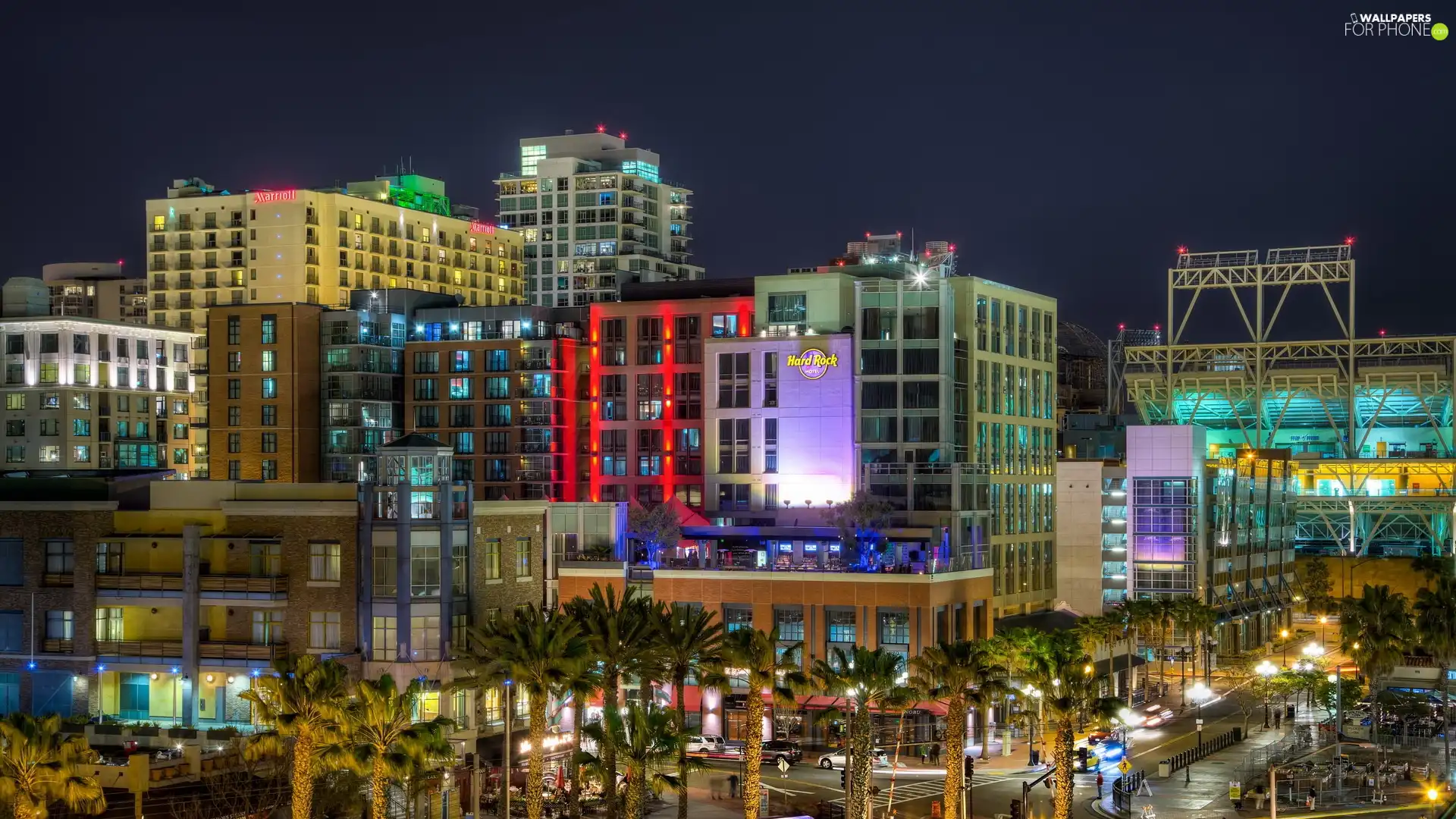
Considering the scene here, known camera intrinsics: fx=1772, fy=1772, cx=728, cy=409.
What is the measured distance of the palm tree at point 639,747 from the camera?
265ft

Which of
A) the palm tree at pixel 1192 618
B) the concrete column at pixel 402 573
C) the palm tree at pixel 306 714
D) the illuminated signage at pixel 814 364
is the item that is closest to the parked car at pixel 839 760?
A: the concrete column at pixel 402 573

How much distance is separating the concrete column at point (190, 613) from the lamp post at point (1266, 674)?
76.7m

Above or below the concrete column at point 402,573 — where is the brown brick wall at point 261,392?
above

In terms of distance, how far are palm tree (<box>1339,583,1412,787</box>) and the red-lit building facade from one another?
213 feet

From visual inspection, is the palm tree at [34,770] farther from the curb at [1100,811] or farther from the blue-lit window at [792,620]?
the blue-lit window at [792,620]

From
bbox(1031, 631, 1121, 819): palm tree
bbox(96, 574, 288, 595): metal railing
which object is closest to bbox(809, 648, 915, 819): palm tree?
bbox(1031, 631, 1121, 819): palm tree

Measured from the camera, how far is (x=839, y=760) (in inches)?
4528

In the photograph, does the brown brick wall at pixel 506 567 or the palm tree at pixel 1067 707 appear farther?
the brown brick wall at pixel 506 567

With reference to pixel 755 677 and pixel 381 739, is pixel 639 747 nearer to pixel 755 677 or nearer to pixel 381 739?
pixel 755 677

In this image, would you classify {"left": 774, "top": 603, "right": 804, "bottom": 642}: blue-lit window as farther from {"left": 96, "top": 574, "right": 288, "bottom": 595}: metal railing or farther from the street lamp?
{"left": 96, "top": 574, "right": 288, "bottom": 595}: metal railing

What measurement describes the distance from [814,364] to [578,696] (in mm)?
75946

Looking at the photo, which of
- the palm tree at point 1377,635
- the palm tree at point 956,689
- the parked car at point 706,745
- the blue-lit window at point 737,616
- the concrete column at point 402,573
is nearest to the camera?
the palm tree at point 956,689

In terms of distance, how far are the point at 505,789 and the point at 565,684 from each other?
331 inches

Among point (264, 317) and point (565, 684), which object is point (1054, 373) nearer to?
point (264, 317)
